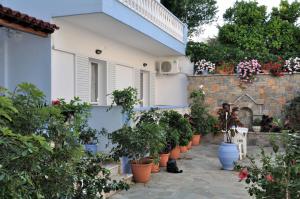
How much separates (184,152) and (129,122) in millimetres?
4197

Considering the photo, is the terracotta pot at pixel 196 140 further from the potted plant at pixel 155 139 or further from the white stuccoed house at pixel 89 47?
the potted plant at pixel 155 139

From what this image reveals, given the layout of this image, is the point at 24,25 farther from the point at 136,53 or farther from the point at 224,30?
the point at 224,30

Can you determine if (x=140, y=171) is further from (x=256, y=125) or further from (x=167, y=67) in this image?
(x=167, y=67)

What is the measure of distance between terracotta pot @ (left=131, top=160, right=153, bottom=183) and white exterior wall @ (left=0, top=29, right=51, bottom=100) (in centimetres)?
264

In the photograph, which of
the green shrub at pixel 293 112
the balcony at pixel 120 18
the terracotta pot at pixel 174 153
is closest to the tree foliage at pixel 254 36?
the green shrub at pixel 293 112

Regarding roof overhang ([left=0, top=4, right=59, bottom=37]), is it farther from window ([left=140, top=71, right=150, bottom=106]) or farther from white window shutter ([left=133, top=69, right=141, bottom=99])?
window ([left=140, top=71, right=150, bottom=106])

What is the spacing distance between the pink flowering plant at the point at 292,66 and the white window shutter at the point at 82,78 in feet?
30.5

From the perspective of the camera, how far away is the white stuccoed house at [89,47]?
325 inches

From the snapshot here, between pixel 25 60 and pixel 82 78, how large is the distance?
5.85 feet

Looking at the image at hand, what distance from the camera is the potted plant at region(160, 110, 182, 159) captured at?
360 inches

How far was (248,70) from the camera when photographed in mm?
15281

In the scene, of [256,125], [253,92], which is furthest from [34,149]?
[253,92]

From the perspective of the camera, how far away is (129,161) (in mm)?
7715

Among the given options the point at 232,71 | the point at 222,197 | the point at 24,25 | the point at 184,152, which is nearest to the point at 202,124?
the point at 184,152
